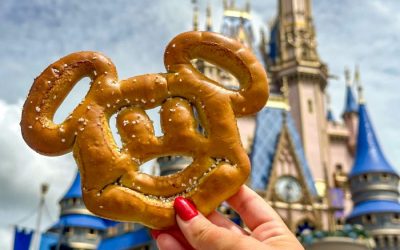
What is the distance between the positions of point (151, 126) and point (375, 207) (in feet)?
89.3

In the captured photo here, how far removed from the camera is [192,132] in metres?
3.88

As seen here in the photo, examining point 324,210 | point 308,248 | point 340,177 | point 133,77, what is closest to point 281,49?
point 340,177

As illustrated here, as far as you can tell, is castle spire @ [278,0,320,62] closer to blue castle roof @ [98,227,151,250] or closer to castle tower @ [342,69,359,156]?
castle tower @ [342,69,359,156]

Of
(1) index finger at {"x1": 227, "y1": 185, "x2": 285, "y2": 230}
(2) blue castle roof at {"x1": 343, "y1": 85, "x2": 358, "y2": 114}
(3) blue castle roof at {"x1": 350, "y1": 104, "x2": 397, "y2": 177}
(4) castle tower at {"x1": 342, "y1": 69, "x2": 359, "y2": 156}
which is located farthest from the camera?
(2) blue castle roof at {"x1": 343, "y1": 85, "x2": 358, "y2": 114}

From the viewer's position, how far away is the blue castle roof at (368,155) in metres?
30.2

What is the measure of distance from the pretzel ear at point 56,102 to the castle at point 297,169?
Result: 2058cm

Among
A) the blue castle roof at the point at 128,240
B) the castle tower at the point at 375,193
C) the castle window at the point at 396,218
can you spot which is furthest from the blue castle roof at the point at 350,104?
the blue castle roof at the point at 128,240

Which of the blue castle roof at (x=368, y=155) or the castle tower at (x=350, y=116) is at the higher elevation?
the castle tower at (x=350, y=116)

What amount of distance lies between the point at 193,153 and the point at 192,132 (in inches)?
6.1

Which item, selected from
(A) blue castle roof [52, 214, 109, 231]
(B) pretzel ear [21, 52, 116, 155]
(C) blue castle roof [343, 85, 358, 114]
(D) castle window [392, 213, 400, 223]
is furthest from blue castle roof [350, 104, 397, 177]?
(B) pretzel ear [21, 52, 116, 155]

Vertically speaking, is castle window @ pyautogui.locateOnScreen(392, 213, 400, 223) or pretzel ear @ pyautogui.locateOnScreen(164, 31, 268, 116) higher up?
castle window @ pyautogui.locateOnScreen(392, 213, 400, 223)

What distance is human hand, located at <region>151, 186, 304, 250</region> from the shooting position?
3346 mm

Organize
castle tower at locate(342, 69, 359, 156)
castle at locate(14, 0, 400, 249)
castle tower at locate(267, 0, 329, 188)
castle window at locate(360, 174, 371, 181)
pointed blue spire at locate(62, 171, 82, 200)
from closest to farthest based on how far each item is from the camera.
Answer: castle at locate(14, 0, 400, 249) < pointed blue spire at locate(62, 171, 82, 200) < castle window at locate(360, 174, 371, 181) < castle tower at locate(267, 0, 329, 188) < castle tower at locate(342, 69, 359, 156)

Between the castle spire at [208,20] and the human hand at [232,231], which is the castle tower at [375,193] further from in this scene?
the human hand at [232,231]
